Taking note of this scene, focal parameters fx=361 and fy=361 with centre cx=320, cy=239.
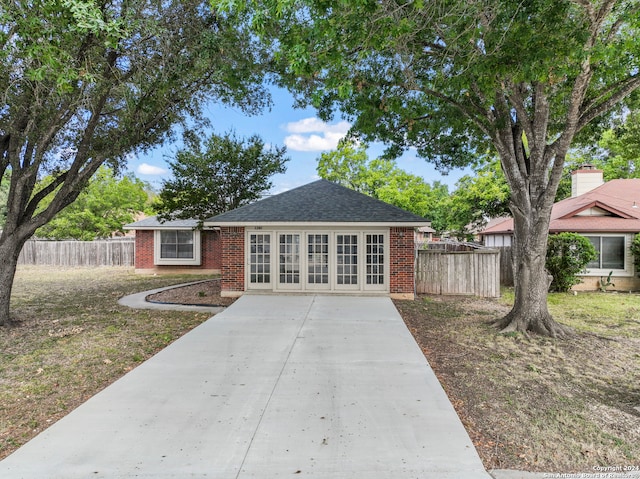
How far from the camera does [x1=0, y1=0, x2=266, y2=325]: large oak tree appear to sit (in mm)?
5992

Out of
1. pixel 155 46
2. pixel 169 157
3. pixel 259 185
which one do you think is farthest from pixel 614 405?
pixel 169 157

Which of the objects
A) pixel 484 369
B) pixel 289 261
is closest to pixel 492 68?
pixel 484 369

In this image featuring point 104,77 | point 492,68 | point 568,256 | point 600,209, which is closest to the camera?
point 492,68

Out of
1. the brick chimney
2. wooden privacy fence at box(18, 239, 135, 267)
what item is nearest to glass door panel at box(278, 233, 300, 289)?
wooden privacy fence at box(18, 239, 135, 267)

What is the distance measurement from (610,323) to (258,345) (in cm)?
792

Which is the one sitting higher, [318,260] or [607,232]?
[607,232]

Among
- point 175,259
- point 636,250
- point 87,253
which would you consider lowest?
point 175,259

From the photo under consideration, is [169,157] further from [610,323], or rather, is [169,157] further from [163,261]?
[610,323]

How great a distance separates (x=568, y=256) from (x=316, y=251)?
8641 mm

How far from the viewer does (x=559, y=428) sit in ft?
11.7

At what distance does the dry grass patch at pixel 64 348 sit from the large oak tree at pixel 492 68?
505 cm

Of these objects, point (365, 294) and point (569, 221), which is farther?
point (569, 221)

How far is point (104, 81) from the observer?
6.57 metres

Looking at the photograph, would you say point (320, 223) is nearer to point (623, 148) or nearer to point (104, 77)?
point (104, 77)
